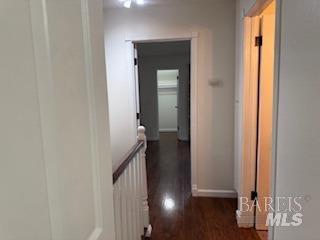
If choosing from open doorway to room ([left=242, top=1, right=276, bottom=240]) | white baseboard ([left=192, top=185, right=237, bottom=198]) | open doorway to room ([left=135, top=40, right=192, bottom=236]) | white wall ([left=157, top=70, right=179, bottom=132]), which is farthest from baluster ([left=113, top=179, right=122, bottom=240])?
white wall ([left=157, top=70, right=179, bottom=132])

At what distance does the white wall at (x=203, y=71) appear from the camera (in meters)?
2.97

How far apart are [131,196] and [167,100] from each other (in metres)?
6.74

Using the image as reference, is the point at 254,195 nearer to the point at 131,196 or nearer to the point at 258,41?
the point at 131,196

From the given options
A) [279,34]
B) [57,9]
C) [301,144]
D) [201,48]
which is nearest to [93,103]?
[57,9]

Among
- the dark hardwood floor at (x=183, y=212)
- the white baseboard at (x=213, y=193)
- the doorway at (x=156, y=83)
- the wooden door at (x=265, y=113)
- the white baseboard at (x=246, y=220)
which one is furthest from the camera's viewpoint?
the doorway at (x=156, y=83)

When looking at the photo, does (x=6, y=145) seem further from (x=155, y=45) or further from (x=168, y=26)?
(x=155, y=45)

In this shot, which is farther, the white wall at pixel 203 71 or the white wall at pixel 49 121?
the white wall at pixel 203 71

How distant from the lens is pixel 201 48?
3.00 meters

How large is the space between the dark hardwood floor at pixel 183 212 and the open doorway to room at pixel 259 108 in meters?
0.37

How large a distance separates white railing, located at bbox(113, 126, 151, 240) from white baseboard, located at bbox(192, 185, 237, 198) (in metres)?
1.02

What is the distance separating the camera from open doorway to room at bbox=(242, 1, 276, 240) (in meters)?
2.31

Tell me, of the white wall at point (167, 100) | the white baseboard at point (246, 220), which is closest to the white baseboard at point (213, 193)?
the white baseboard at point (246, 220)

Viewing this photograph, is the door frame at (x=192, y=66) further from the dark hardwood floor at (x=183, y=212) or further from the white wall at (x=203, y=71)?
the dark hardwood floor at (x=183, y=212)

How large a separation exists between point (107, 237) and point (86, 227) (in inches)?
8.1
